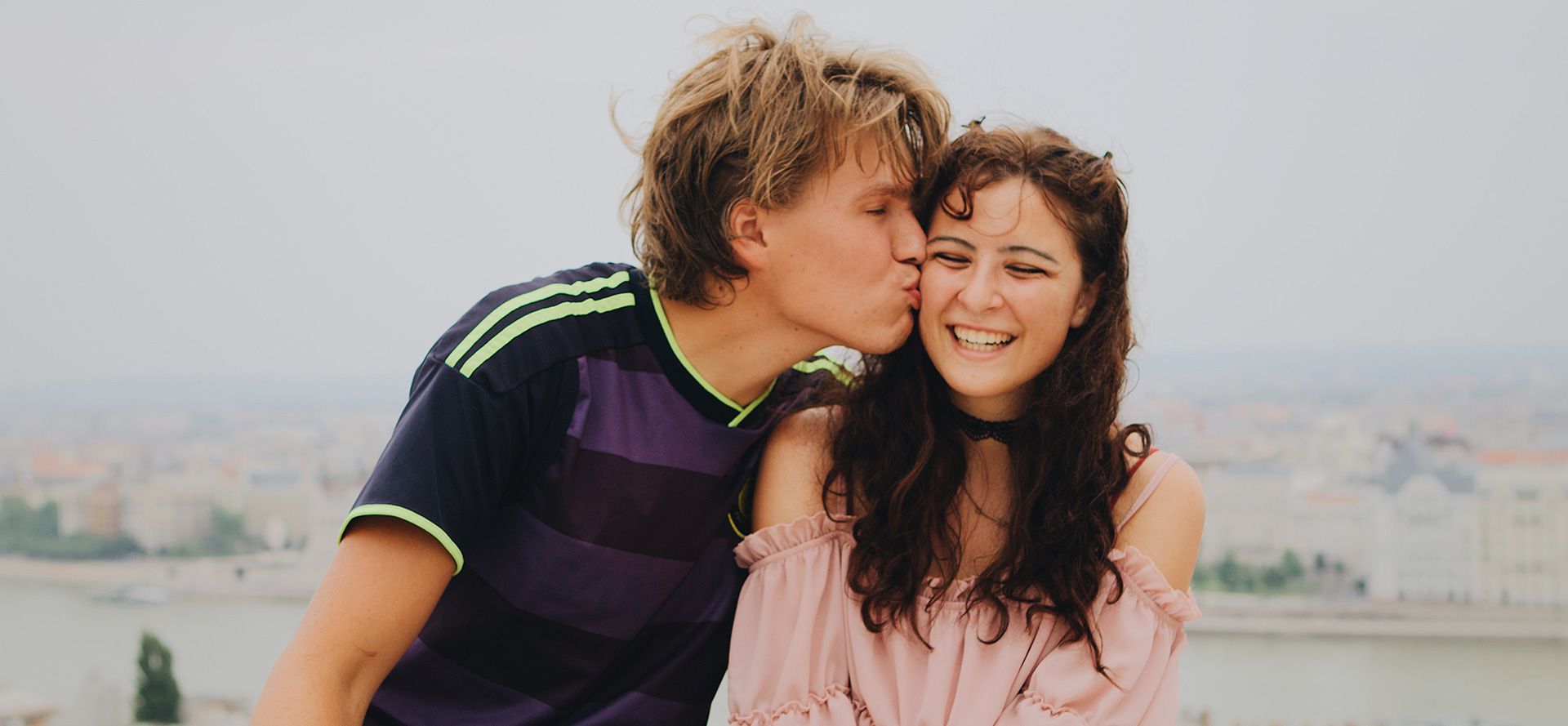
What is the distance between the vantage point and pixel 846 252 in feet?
5.04

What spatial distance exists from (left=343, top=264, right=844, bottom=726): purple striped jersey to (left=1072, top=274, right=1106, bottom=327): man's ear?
1.56ft

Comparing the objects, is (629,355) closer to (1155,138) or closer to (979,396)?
(979,396)

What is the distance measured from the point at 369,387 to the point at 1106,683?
293 cm

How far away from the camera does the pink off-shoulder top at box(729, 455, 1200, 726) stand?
1483mm

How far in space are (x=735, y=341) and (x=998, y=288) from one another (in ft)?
1.18

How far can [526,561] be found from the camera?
1.49 m

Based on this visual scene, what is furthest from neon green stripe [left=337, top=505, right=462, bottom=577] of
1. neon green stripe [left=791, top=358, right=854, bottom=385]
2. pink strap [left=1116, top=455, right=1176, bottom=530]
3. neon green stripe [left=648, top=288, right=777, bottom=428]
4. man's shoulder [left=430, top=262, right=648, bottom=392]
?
pink strap [left=1116, top=455, right=1176, bottom=530]

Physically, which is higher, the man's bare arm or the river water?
the man's bare arm

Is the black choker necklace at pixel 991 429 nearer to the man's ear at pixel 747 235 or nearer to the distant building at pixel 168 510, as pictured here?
the man's ear at pixel 747 235

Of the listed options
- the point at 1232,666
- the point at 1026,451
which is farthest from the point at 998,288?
the point at 1232,666

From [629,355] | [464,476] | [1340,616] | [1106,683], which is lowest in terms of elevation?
[1340,616]

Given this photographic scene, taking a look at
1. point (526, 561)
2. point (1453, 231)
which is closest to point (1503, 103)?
point (1453, 231)

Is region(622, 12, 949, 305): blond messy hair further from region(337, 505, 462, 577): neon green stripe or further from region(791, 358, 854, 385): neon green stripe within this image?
region(337, 505, 462, 577): neon green stripe

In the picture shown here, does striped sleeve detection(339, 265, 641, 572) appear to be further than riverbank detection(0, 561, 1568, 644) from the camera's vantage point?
No
